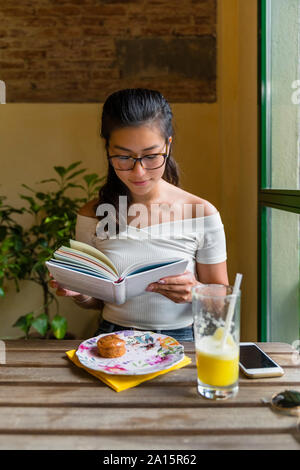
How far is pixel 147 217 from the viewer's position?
56.9 inches

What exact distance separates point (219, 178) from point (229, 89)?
0.59 meters

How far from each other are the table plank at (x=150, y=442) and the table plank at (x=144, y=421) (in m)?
0.01

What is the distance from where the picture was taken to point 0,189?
9.52 ft

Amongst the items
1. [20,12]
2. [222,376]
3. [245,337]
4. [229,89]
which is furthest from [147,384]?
[20,12]

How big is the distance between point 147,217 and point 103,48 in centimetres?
196

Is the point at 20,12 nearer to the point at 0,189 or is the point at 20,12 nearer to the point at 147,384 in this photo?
the point at 0,189

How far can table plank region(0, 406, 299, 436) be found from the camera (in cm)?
68

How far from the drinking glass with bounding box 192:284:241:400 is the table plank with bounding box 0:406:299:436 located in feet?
0.15

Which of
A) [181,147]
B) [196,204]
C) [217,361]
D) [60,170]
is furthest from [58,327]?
[217,361]

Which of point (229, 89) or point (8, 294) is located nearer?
point (229, 89)

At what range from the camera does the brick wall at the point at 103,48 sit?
2.89 metres

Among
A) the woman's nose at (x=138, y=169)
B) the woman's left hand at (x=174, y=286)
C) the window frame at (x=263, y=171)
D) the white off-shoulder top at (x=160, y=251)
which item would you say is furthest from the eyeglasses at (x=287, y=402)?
the window frame at (x=263, y=171)

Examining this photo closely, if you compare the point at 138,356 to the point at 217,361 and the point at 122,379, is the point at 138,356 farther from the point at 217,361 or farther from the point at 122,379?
the point at 217,361

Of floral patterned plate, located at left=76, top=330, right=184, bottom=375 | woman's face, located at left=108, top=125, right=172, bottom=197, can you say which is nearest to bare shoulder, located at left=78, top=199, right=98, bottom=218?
woman's face, located at left=108, top=125, right=172, bottom=197
